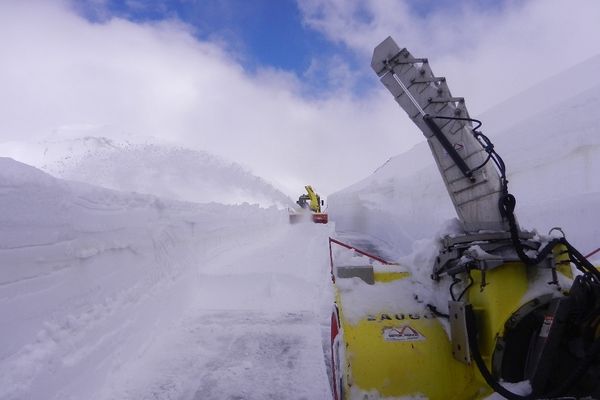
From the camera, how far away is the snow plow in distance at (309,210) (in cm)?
2258

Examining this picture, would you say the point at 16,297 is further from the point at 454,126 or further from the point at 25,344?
the point at 454,126

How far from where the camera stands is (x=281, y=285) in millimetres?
6918

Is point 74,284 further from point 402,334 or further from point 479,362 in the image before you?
point 479,362

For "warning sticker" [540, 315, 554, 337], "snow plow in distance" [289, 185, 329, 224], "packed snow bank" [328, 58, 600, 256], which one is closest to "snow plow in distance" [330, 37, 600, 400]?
"warning sticker" [540, 315, 554, 337]

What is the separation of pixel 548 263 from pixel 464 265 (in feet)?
1.35

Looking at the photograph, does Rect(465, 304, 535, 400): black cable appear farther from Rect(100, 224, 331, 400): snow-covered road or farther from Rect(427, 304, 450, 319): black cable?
Rect(100, 224, 331, 400): snow-covered road

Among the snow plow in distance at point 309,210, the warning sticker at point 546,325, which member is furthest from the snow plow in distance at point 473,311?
the snow plow in distance at point 309,210

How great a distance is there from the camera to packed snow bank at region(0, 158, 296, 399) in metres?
2.54

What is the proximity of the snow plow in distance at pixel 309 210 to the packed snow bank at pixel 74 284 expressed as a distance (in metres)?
17.3

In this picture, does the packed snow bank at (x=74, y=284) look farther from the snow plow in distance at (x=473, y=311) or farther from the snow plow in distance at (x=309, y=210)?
the snow plow in distance at (x=309, y=210)

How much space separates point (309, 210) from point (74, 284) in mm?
22061

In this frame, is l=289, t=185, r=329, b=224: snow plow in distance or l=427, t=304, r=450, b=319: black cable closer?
l=427, t=304, r=450, b=319: black cable

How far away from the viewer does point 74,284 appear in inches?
126

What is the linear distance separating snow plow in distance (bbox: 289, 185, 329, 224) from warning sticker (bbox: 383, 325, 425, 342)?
20.1m
